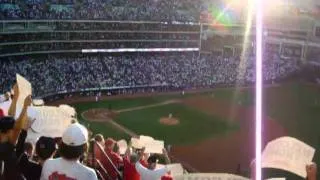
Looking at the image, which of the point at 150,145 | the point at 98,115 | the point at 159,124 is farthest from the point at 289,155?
the point at 98,115

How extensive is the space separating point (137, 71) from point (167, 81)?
144 inches

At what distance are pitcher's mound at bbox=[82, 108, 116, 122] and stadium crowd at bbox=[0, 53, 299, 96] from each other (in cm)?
459

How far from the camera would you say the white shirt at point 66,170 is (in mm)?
4758

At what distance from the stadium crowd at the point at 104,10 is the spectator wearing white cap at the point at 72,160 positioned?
41.2 meters

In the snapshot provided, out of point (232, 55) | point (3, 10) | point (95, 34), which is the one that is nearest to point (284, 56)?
point (232, 55)

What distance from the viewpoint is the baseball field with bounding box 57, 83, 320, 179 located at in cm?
3006

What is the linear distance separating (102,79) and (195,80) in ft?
37.2

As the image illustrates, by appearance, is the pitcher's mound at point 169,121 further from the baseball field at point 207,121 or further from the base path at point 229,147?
the base path at point 229,147

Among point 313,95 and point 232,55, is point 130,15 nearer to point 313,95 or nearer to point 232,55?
point 232,55

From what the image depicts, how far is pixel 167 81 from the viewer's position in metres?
50.9

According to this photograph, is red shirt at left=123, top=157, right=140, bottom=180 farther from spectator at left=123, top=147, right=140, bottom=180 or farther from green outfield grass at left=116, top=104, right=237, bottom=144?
green outfield grass at left=116, top=104, right=237, bottom=144

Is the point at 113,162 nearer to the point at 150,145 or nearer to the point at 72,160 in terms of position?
the point at 150,145

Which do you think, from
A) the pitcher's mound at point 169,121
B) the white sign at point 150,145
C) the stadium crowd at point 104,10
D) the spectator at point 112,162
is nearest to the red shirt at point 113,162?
the spectator at point 112,162

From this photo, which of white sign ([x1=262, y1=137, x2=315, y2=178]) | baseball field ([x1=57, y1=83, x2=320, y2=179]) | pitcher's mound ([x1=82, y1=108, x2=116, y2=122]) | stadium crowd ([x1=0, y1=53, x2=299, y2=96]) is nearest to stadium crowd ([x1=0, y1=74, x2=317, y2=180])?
white sign ([x1=262, y1=137, x2=315, y2=178])
